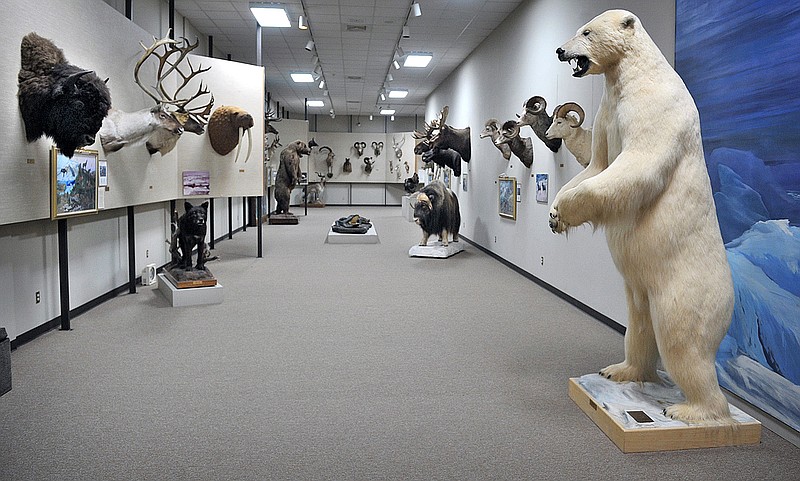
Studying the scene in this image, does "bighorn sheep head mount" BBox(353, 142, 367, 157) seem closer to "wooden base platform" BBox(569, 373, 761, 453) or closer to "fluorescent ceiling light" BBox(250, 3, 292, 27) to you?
"fluorescent ceiling light" BBox(250, 3, 292, 27)

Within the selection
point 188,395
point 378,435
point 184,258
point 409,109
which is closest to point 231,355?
point 188,395

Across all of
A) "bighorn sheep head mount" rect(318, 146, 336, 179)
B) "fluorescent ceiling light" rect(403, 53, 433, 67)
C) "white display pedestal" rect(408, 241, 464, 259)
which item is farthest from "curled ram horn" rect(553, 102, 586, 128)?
"bighorn sheep head mount" rect(318, 146, 336, 179)

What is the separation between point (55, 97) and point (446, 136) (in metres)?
8.13

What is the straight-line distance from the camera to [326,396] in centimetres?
408

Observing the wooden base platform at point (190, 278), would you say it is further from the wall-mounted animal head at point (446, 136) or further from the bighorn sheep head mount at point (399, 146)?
the bighorn sheep head mount at point (399, 146)

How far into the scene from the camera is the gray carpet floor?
3.12 metres

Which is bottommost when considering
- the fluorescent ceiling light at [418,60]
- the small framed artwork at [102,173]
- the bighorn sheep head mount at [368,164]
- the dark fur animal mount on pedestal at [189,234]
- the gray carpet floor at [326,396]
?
the gray carpet floor at [326,396]

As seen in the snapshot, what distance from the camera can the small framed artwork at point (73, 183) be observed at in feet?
16.7

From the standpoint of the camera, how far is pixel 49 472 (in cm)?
299

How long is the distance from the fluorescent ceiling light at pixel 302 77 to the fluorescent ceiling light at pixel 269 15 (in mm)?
5235

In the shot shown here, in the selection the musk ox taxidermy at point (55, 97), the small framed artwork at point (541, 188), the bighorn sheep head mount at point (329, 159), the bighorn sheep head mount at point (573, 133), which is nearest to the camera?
the musk ox taxidermy at point (55, 97)

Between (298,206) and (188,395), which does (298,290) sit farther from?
(298,206)

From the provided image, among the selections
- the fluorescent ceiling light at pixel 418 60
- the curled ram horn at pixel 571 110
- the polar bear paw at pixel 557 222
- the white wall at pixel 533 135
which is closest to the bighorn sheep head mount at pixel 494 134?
the white wall at pixel 533 135

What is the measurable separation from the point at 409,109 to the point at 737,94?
765 inches
